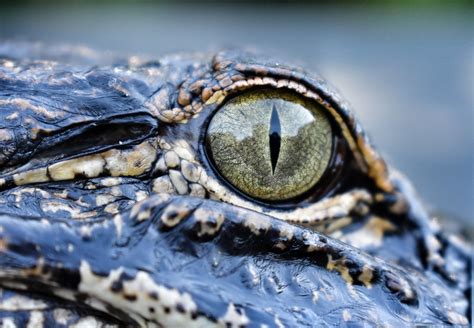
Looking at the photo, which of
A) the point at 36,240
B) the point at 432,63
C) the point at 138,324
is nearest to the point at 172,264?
the point at 138,324

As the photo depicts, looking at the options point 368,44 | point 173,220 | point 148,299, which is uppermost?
point 368,44

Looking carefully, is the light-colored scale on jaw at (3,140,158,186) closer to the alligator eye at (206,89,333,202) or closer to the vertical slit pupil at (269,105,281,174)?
the alligator eye at (206,89,333,202)

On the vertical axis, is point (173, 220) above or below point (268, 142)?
below

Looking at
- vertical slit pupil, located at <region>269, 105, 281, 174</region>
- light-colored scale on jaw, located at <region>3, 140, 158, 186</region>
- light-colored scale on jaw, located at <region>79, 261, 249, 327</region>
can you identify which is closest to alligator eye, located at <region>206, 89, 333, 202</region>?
vertical slit pupil, located at <region>269, 105, 281, 174</region>

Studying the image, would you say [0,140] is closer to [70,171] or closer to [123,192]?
[70,171]

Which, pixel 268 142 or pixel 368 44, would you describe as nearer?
pixel 268 142

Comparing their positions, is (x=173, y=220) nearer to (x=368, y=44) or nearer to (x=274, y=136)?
(x=274, y=136)

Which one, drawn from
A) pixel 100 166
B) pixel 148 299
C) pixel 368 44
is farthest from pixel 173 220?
pixel 368 44
